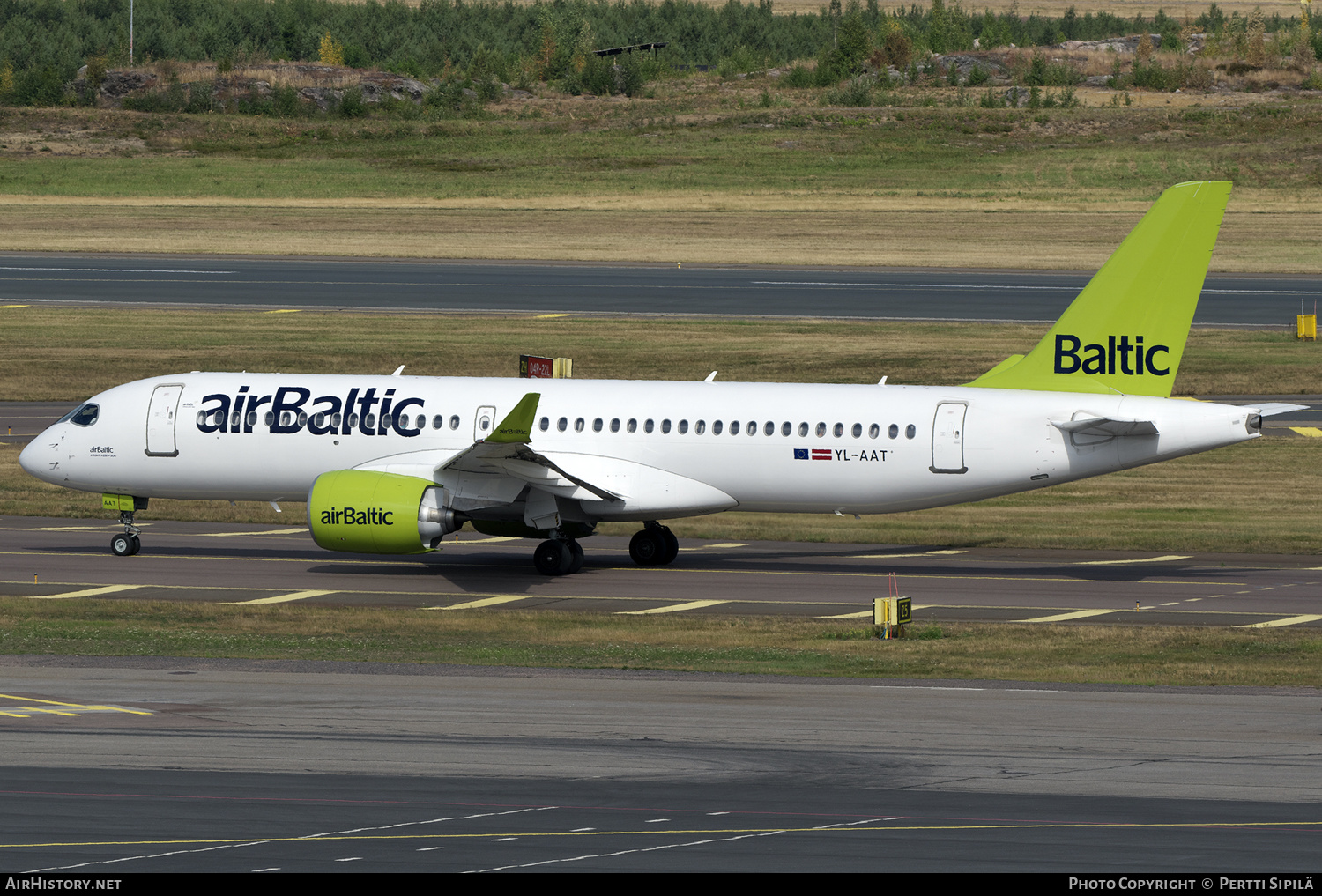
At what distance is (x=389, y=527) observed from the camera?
34.8 meters

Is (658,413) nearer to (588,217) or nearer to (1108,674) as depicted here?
(1108,674)

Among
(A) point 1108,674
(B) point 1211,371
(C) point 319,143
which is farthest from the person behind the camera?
(C) point 319,143

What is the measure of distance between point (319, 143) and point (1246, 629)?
125064mm

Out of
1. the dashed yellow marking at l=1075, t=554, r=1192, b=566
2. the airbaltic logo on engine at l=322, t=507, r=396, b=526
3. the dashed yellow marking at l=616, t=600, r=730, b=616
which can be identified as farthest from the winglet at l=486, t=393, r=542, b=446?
the dashed yellow marking at l=1075, t=554, r=1192, b=566

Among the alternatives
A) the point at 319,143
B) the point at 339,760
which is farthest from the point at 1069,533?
the point at 319,143

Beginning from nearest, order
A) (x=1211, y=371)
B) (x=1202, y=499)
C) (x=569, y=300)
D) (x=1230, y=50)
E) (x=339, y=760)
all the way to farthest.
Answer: (x=339, y=760), (x=1202, y=499), (x=1211, y=371), (x=569, y=300), (x=1230, y=50)

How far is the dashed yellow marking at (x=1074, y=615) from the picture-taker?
3192 cm

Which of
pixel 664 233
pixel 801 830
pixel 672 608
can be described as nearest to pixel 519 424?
pixel 672 608

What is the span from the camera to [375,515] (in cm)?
3481

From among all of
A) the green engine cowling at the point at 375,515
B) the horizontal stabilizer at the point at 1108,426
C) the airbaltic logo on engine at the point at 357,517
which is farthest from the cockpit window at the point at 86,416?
the horizontal stabilizer at the point at 1108,426

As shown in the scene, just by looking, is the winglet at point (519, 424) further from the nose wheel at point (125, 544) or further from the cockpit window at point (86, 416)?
the cockpit window at point (86, 416)

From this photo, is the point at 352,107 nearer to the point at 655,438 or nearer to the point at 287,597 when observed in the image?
the point at 655,438

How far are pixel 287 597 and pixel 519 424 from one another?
5.64 metres

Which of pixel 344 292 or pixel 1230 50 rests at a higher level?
pixel 1230 50
